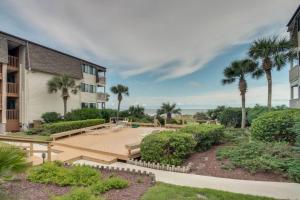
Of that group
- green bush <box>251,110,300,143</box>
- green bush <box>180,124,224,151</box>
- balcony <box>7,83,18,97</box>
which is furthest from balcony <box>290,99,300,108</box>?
balcony <box>7,83,18,97</box>

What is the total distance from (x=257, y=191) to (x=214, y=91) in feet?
87.1

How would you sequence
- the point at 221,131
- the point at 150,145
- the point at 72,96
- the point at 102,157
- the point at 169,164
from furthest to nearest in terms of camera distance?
the point at 72,96
the point at 221,131
the point at 102,157
the point at 150,145
the point at 169,164

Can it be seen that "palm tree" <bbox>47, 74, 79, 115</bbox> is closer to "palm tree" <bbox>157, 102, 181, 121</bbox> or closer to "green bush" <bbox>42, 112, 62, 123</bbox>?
"green bush" <bbox>42, 112, 62, 123</bbox>

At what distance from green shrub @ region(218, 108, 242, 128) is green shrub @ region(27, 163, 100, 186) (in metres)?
18.5

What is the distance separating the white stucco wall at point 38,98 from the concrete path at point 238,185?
753 inches

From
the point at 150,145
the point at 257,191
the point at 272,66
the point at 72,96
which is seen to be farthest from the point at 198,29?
the point at 72,96

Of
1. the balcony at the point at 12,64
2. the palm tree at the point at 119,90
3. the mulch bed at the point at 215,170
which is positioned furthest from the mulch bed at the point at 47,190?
the palm tree at the point at 119,90

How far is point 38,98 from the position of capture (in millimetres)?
23703

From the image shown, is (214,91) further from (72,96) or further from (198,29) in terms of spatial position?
(72,96)

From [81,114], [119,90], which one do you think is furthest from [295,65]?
[119,90]

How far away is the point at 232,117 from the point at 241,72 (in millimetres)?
5041

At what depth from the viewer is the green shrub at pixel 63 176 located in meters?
6.25

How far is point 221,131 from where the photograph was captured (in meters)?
13.0

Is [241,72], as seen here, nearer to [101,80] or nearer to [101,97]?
[101,80]
